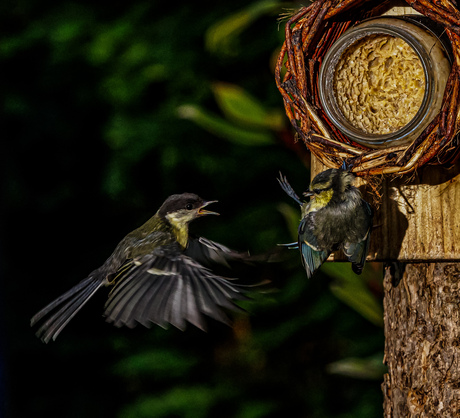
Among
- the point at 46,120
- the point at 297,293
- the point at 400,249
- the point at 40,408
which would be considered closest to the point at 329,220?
the point at 400,249

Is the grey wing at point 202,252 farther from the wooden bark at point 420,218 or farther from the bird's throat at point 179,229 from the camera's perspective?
the wooden bark at point 420,218

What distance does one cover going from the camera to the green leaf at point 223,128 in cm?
327

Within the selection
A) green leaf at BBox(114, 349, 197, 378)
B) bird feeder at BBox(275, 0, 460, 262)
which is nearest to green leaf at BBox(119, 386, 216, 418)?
green leaf at BBox(114, 349, 197, 378)

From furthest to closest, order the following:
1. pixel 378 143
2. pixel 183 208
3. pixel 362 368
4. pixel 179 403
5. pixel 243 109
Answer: pixel 179 403 → pixel 243 109 → pixel 362 368 → pixel 183 208 → pixel 378 143

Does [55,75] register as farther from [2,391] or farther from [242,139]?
[2,391]

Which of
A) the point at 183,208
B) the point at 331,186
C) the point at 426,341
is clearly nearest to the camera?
the point at 331,186

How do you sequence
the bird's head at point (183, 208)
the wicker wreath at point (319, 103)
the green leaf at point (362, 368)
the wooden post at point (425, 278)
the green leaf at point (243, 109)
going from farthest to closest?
1. the green leaf at point (243, 109)
2. the green leaf at point (362, 368)
3. the bird's head at point (183, 208)
4. the wooden post at point (425, 278)
5. the wicker wreath at point (319, 103)

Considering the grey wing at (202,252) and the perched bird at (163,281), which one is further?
the grey wing at (202,252)

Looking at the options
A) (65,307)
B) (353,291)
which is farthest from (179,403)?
(65,307)

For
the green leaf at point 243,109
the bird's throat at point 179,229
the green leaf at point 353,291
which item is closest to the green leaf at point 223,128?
the green leaf at point 243,109

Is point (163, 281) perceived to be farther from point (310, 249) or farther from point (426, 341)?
point (426, 341)

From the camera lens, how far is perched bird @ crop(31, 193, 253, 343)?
2.04m

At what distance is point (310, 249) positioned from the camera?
2.04 metres

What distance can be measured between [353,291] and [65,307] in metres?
1.27
